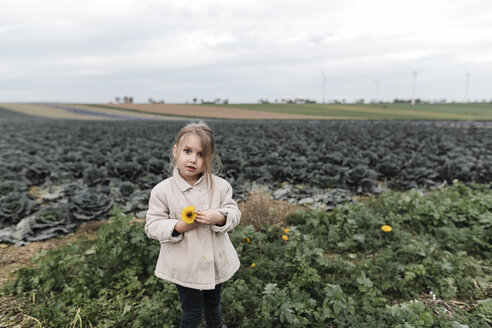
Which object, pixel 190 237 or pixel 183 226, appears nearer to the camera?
pixel 183 226

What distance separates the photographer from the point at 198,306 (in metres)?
2.38

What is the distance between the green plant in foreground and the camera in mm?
2883

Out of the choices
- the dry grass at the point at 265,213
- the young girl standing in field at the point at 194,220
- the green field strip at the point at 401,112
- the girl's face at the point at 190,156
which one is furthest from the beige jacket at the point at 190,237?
the green field strip at the point at 401,112

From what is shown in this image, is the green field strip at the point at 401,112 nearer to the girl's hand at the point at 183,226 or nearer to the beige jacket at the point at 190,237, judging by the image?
the beige jacket at the point at 190,237

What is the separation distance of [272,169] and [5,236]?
5.78 m

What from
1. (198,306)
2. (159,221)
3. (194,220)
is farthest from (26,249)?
(194,220)

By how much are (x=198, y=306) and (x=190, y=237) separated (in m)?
0.68

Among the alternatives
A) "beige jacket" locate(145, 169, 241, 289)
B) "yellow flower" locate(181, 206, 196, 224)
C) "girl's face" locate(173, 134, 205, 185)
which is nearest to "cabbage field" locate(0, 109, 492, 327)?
"beige jacket" locate(145, 169, 241, 289)

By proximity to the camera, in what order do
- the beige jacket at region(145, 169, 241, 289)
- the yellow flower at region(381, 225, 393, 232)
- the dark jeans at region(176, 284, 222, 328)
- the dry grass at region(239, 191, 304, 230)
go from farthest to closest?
the dry grass at region(239, 191, 304, 230), the yellow flower at region(381, 225, 393, 232), the dark jeans at region(176, 284, 222, 328), the beige jacket at region(145, 169, 241, 289)

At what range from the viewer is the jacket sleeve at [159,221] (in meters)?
2.02

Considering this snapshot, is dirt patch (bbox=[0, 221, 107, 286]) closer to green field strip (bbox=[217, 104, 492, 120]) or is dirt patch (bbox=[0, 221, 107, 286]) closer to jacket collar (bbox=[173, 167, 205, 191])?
jacket collar (bbox=[173, 167, 205, 191])

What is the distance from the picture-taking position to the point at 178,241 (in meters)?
2.12

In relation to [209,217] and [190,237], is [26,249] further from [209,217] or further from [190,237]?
[209,217]

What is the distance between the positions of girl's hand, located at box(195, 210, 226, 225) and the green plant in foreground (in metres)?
1.29
